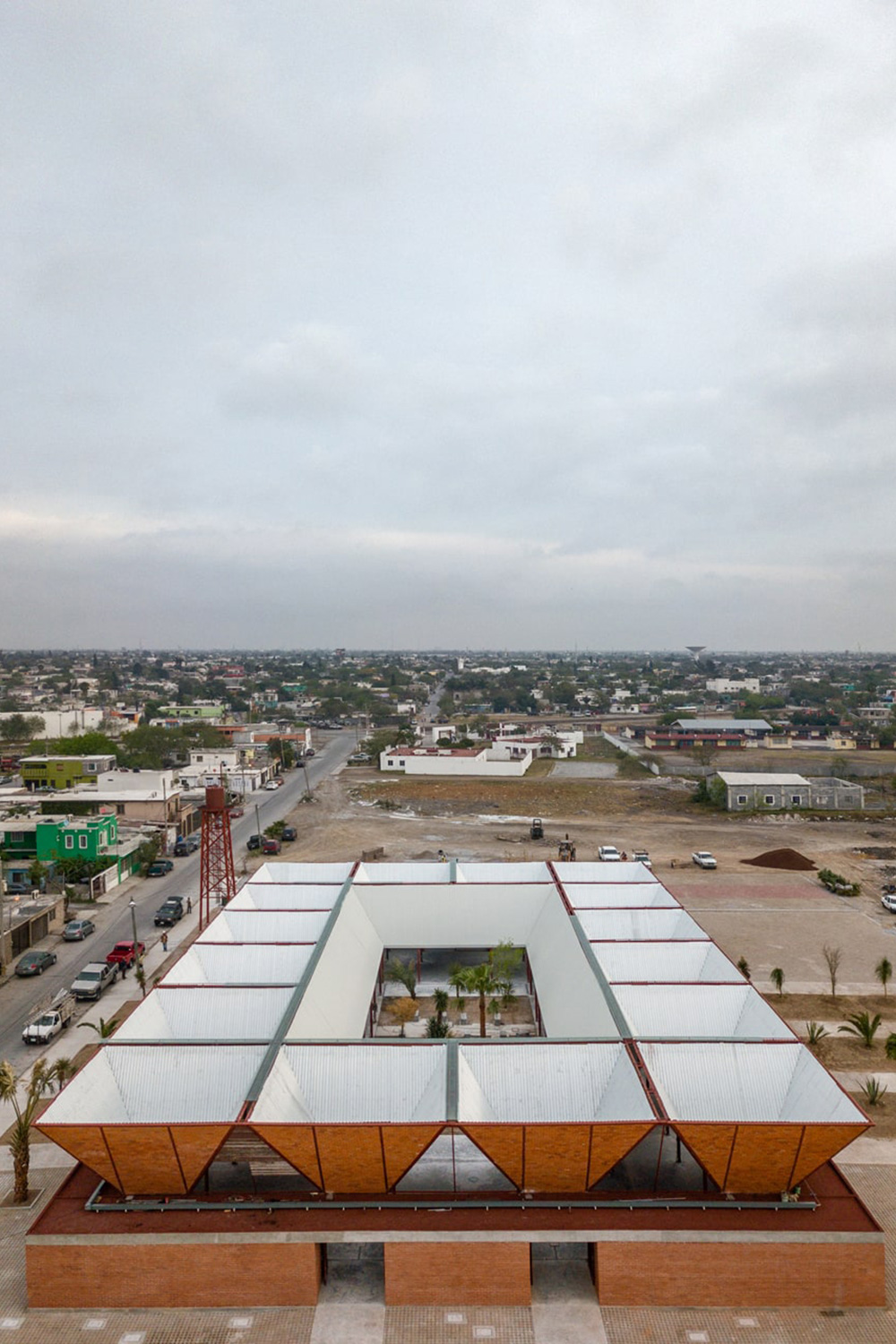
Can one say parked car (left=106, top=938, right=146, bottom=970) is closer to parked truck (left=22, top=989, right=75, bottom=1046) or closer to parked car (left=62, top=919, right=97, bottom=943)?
parked car (left=62, top=919, right=97, bottom=943)

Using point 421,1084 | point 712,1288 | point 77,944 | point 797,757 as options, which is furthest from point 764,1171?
point 797,757

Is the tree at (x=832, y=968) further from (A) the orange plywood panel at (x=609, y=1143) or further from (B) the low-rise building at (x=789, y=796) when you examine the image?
(B) the low-rise building at (x=789, y=796)

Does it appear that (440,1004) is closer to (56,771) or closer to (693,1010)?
(693,1010)

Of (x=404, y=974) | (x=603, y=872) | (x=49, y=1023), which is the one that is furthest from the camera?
(x=603, y=872)

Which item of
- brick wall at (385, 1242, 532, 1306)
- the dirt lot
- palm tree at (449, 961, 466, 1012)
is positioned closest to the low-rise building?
the dirt lot

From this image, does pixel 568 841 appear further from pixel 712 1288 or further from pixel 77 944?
pixel 712 1288

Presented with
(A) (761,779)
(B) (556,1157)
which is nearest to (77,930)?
(B) (556,1157)

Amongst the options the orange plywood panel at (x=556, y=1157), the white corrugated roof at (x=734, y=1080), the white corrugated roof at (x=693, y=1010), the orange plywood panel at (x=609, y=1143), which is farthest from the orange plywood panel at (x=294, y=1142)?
the white corrugated roof at (x=693, y=1010)
